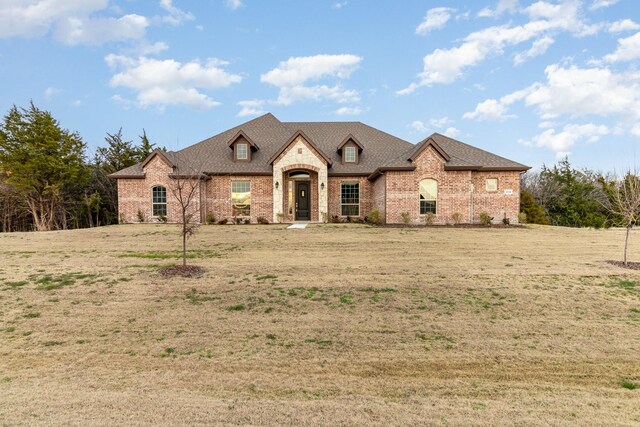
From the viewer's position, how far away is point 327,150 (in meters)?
25.5

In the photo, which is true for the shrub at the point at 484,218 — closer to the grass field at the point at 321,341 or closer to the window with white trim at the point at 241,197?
the grass field at the point at 321,341

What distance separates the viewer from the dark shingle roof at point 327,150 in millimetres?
21766

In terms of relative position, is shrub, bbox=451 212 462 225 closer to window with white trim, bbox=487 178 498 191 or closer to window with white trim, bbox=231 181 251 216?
window with white trim, bbox=487 178 498 191

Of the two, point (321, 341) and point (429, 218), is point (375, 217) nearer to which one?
point (429, 218)

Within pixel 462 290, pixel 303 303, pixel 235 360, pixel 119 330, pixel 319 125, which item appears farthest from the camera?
pixel 319 125

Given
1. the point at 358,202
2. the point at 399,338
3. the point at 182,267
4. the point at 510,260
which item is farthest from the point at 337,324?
the point at 358,202

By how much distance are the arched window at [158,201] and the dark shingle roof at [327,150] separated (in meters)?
1.40

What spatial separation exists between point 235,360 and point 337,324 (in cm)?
208

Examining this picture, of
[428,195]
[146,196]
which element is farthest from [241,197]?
[428,195]

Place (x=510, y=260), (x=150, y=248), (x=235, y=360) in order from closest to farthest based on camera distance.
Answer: (x=235, y=360) → (x=510, y=260) → (x=150, y=248)

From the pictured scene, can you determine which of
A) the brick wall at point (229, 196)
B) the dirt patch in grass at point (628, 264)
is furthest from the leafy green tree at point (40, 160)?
the dirt patch in grass at point (628, 264)

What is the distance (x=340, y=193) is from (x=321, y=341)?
1836 centimetres

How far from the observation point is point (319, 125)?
28500 mm

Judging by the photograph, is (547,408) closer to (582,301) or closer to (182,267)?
(582,301)
